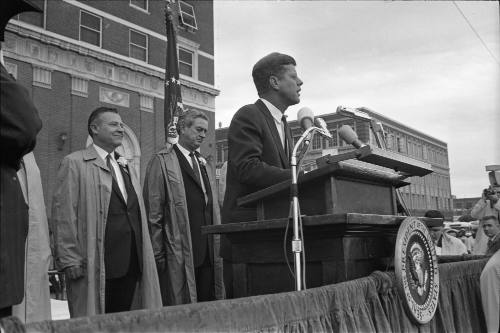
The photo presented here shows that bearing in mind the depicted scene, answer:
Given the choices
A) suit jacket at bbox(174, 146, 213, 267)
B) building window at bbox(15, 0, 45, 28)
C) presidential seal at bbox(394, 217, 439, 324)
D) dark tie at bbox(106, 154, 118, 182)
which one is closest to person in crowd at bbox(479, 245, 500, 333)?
presidential seal at bbox(394, 217, 439, 324)

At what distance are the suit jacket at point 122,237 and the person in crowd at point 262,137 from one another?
714 mm

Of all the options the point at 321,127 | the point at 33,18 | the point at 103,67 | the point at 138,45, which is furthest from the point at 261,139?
the point at 138,45

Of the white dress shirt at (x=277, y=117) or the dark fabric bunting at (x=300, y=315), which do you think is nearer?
the dark fabric bunting at (x=300, y=315)

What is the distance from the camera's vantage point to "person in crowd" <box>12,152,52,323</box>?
2.27 metres

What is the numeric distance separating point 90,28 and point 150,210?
16062 mm

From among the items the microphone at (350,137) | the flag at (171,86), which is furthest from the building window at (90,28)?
the microphone at (350,137)

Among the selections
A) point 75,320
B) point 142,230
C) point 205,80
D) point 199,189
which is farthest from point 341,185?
point 205,80

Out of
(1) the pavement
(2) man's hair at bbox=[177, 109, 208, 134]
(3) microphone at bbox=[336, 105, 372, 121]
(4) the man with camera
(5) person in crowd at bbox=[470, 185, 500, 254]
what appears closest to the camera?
(3) microphone at bbox=[336, 105, 372, 121]

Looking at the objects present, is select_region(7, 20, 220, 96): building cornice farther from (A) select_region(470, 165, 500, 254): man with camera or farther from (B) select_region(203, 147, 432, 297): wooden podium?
(B) select_region(203, 147, 432, 297): wooden podium

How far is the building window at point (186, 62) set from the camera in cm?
2084

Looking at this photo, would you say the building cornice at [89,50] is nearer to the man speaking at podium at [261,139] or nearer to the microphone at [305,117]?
the man speaking at podium at [261,139]

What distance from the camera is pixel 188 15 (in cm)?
2127

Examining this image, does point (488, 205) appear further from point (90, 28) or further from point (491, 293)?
point (90, 28)

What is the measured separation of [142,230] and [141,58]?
17.6 meters
